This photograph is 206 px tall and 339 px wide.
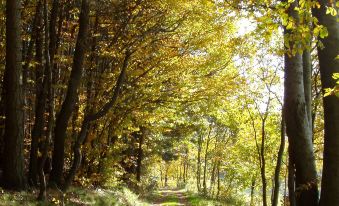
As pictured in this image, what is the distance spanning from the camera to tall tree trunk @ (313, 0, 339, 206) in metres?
4.35

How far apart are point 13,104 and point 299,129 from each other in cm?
633

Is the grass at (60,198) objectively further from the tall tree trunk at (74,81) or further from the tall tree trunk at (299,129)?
the tall tree trunk at (299,129)

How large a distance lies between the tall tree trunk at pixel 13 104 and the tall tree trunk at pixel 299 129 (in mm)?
6118

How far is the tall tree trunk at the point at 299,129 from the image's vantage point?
191 inches

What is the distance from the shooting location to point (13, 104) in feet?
28.6

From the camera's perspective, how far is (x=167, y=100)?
13.2 m

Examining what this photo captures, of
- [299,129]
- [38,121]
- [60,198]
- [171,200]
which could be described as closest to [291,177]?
[299,129]

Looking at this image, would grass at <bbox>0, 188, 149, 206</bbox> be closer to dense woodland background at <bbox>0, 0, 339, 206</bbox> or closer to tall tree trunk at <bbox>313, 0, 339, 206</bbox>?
dense woodland background at <bbox>0, 0, 339, 206</bbox>

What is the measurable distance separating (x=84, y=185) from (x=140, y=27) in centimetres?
559

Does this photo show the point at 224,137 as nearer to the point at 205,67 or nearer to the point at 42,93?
the point at 205,67

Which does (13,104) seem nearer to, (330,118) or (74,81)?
(74,81)

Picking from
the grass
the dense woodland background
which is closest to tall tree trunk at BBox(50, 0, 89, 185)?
the dense woodland background

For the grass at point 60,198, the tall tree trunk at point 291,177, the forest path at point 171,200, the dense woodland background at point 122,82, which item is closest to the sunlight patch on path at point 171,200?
the forest path at point 171,200

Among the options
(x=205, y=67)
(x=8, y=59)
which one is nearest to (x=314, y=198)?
(x=8, y=59)
